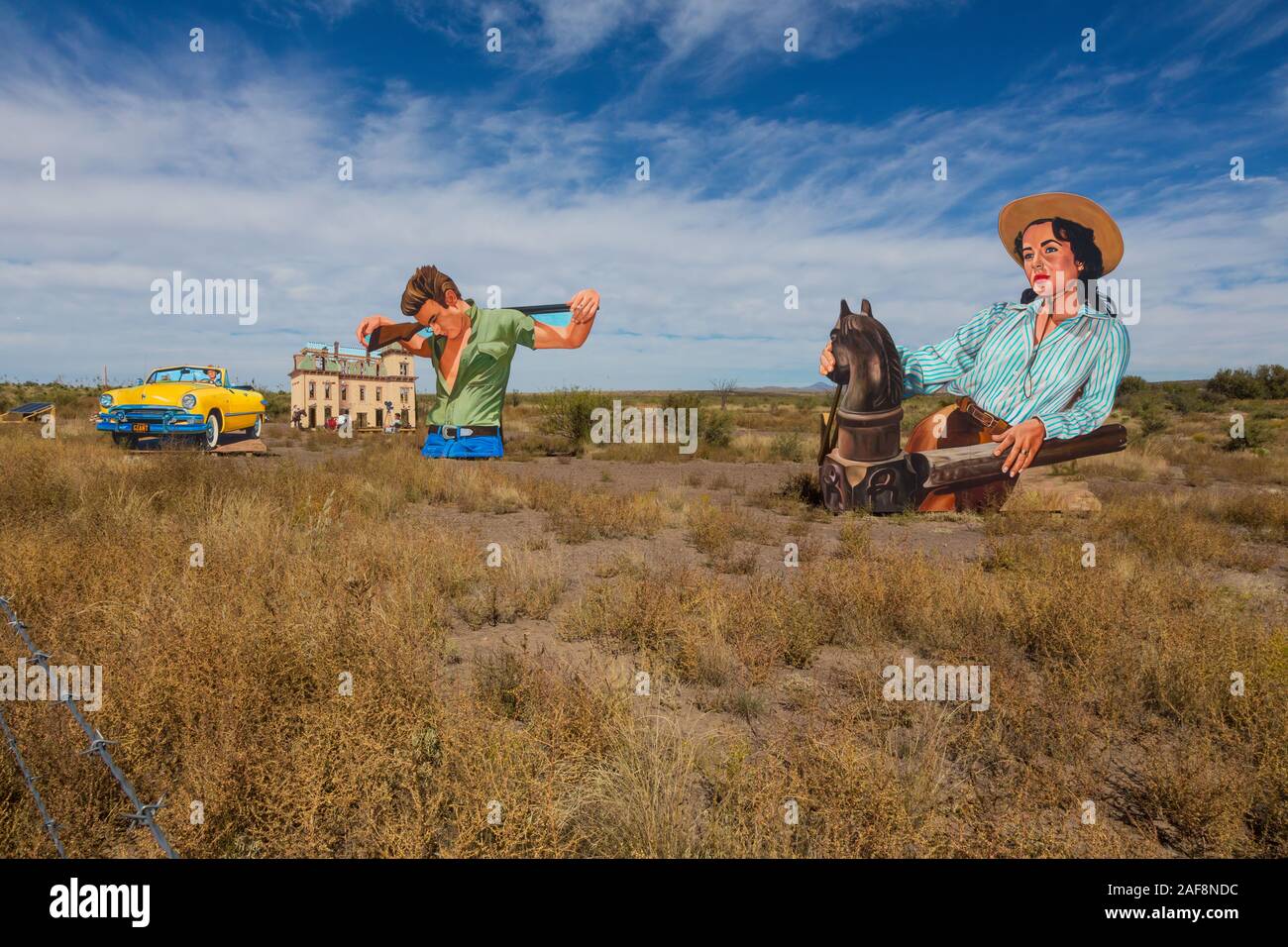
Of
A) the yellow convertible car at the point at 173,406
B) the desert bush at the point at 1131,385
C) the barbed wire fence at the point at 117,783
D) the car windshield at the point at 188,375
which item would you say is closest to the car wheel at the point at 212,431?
the yellow convertible car at the point at 173,406

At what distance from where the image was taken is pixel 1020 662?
488 centimetres

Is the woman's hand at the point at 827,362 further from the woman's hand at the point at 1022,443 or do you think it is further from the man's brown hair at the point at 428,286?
the man's brown hair at the point at 428,286

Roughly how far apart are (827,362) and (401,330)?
1266 centimetres

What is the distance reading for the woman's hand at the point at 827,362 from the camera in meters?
11.5

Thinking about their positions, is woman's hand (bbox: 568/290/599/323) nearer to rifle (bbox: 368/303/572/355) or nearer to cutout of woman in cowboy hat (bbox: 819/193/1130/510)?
rifle (bbox: 368/303/572/355)

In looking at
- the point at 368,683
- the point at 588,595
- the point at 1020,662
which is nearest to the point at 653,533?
the point at 588,595

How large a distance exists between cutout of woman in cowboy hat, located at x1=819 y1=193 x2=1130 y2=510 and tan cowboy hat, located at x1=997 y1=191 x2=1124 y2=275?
0.02m

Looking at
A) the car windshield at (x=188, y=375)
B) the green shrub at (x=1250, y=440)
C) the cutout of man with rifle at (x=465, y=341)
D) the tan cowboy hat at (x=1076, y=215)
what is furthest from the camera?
the green shrub at (x=1250, y=440)

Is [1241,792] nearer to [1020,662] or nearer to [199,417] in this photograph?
[1020,662]

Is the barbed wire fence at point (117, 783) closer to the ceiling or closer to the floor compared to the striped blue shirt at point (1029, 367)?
closer to the floor

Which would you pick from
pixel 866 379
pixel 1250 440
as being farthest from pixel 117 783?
pixel 1250 440

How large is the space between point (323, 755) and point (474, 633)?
254 centimetres

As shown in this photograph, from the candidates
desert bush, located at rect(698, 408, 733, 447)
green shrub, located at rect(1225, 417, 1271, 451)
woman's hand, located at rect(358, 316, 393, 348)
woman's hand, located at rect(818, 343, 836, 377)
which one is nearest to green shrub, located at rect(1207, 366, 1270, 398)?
green shrub, located at rect(1225, 417, 1271, 451)

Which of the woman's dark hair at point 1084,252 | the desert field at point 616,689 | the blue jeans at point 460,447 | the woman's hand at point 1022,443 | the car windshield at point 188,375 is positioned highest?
the woman's dark hair at point 1084,252
